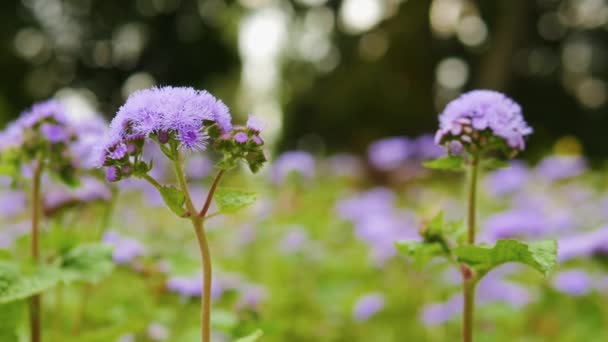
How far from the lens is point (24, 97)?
15922 millimetres

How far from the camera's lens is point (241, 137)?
1.26m

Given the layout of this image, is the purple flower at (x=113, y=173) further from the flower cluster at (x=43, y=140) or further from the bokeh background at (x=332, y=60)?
the bokeh background at (x=332, y=60)

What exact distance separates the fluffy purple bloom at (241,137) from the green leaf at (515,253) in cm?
50

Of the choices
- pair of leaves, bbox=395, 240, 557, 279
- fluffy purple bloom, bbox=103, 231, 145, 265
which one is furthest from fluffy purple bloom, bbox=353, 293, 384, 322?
pair of leaves, bbox=395, 240, 557, 279

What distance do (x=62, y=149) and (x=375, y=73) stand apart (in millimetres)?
10421

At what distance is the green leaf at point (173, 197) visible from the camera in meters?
1.21

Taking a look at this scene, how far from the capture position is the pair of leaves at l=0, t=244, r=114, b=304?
1.44 m

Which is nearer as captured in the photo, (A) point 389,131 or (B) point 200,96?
(B) point 200,96

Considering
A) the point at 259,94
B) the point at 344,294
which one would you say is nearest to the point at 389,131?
the point at 259,94

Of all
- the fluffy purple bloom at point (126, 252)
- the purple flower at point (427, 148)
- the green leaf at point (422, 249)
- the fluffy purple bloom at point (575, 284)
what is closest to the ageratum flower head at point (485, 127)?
the green leaf at point (422, 249)

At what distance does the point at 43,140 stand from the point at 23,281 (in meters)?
0.45

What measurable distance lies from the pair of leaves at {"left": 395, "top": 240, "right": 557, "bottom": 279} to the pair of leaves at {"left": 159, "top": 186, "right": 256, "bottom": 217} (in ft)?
1.26

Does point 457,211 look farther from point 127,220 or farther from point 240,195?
point 240,195

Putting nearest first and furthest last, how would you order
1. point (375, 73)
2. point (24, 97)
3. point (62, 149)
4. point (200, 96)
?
1. point (200, 96)
2. point (62, 149)
3. point (375, 73)
4. point (24, 97)
